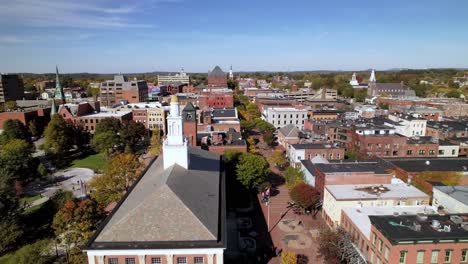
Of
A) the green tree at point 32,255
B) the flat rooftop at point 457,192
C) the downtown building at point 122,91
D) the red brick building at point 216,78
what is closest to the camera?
the green tree at point 32,255

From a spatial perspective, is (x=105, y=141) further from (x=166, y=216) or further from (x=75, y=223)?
(x=166, y=216)

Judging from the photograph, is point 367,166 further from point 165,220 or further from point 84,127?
point 84,127

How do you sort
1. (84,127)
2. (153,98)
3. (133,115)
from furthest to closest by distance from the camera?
(153,98)
(133,115)
(84,127)

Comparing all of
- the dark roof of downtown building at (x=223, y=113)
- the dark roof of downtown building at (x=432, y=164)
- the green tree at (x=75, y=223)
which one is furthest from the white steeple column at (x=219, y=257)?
the dark roof of downtown building at (x=223, y=113)

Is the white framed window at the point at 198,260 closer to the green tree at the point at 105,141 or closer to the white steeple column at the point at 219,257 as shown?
the white steeple column at the point at 219,257

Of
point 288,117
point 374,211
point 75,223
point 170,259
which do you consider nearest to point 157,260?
point 170,259

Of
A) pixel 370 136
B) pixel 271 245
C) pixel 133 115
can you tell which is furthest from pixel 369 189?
pixel 133 115

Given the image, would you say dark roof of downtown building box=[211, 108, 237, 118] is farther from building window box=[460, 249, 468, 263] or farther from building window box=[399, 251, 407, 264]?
building window box=[460, 249, 468, 263]
